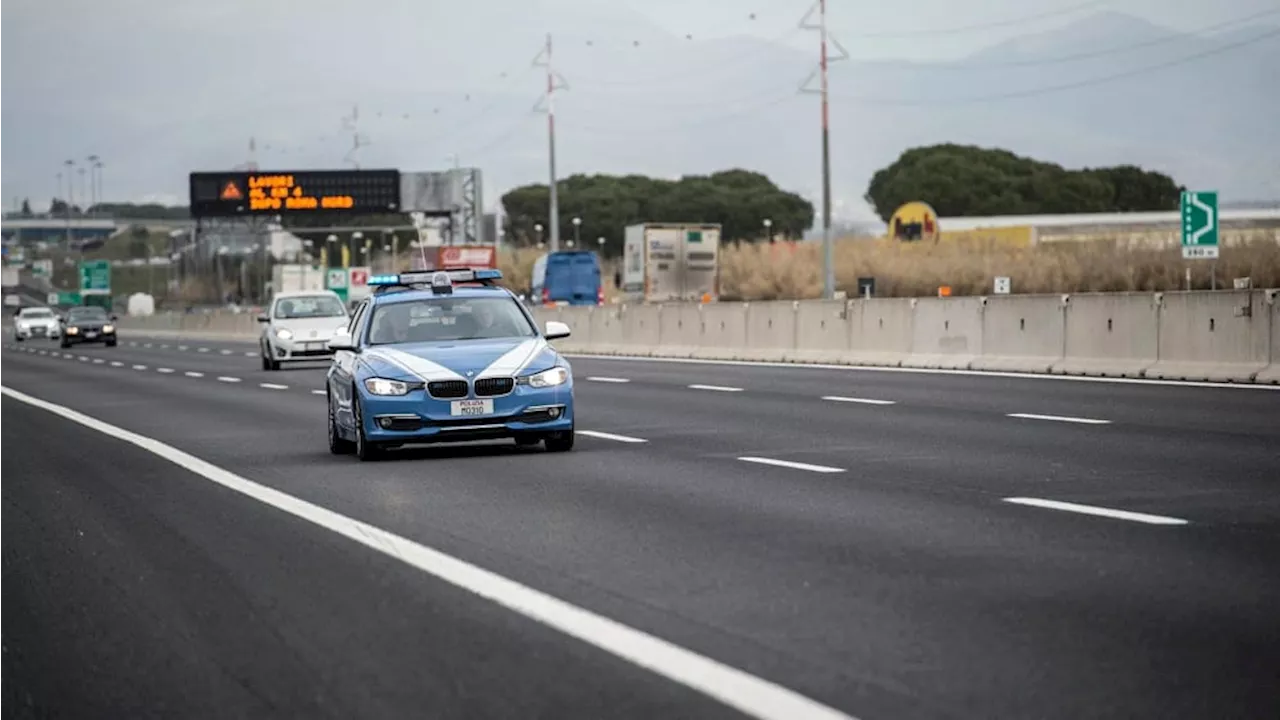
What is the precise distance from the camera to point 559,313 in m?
55.8

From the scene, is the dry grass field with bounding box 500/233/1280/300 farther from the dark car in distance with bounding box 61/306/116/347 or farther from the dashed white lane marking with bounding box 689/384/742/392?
the dashed white lane marking with bounding box 689/384/742/392

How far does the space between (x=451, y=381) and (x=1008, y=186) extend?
157m

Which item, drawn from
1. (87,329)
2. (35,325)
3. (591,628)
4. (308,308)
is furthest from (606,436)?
(35,325)

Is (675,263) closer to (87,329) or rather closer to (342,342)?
(87,329)

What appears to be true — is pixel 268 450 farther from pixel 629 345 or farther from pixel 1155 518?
pixel 629 345

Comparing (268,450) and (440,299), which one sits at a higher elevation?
(440,299)

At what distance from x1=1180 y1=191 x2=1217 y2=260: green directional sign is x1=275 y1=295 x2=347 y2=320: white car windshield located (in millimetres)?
16572

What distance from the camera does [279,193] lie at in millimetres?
88938

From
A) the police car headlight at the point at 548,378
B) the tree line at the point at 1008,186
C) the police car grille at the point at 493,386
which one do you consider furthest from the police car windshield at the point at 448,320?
the tree line at the point at 1008,186

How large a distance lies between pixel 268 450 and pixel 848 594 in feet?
37.3

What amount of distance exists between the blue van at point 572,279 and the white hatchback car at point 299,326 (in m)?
41.4

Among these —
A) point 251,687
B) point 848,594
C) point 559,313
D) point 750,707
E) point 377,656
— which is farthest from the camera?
point 559,313

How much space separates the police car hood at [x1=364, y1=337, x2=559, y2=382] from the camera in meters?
17.6

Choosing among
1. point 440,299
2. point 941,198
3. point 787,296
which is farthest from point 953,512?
point 941,198
